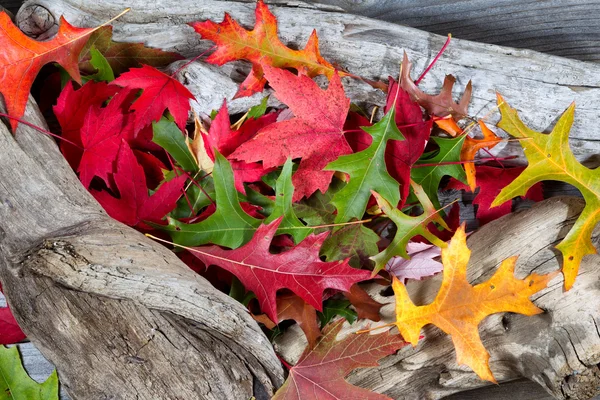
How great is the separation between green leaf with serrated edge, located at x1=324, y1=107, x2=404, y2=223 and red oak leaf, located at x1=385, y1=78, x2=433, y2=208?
6cm

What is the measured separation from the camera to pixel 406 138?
1185mm

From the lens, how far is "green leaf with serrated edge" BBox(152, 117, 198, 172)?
47.3 inches

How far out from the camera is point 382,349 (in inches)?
41.8

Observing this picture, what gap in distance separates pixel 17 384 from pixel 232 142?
688mm

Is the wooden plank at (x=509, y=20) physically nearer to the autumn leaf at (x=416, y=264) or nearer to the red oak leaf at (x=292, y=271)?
the autumn leaf at (x=416, y=264)

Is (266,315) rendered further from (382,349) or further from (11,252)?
(11,252)

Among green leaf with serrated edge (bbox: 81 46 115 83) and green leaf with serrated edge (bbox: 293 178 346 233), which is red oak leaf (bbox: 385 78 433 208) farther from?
green leaf with serrated edge (bbox: 81 46 115 83)

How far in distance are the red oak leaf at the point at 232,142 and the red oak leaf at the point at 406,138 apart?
0.81 ft

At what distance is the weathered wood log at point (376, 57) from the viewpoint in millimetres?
1262

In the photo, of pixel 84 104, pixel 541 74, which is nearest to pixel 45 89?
pixel 84 104

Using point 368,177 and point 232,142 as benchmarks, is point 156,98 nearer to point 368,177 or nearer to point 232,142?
point 232,142

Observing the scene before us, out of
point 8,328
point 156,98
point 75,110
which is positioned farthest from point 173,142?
point 8,328

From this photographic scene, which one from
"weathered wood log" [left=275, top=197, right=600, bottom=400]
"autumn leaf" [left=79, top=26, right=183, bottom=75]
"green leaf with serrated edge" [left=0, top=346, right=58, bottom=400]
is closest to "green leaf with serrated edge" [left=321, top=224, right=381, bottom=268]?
"weathered wood log" [left=275, top=197, right=600, bottom=400]

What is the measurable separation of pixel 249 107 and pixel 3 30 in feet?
1.58
